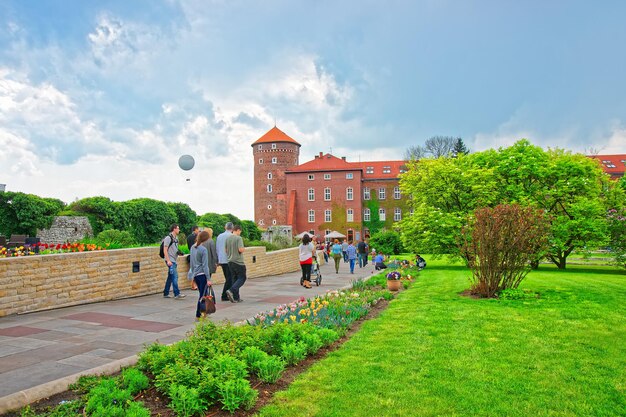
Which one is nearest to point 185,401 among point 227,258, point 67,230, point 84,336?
point 84,336

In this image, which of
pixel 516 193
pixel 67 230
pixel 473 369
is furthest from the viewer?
pixel 67 230

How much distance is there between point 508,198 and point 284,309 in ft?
89.0

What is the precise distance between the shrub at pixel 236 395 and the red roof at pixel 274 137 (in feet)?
255

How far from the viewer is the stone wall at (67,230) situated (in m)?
39.8

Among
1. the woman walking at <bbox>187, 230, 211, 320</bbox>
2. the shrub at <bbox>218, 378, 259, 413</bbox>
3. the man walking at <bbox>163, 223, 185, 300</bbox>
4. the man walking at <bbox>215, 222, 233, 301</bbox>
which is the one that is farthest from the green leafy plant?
the man walking at <bbox>163, 223, 185, 300</bbox>

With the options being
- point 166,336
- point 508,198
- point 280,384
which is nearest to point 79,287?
point 166,336

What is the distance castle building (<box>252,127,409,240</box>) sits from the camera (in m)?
76.9

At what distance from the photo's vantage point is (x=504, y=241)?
11.8 metres

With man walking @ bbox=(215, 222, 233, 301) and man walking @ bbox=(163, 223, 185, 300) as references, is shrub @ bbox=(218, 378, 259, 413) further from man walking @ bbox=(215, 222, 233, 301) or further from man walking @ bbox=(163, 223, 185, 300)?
man walking @ bbox=(163, 223, 185, 300)

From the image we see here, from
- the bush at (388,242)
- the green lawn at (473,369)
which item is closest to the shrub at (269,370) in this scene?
the green lawn at (473,369)

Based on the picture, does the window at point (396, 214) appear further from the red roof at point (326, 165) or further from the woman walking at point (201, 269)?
the woman walking at point (201, 269)

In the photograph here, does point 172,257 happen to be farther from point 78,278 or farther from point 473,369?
point 473,369

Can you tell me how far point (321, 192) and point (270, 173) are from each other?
31.8 ft

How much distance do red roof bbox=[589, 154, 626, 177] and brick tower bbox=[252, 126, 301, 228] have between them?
162ft
